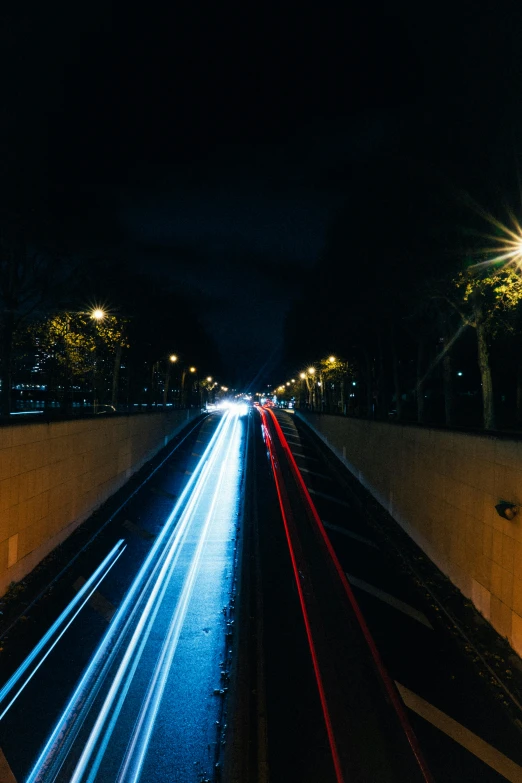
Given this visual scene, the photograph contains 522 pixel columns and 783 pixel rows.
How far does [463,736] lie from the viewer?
7168 mm

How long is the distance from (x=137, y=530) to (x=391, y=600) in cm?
955

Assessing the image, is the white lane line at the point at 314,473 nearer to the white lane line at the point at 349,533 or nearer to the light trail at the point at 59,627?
the white lane line at the point at 349,533

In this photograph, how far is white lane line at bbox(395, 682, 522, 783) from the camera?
21.4 feet

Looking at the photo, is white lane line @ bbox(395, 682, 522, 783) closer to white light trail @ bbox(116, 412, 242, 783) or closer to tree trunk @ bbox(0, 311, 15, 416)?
white light trail @ bbox(116, 412, 242, 783)

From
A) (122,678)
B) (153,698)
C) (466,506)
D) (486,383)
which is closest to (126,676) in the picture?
(122,678)

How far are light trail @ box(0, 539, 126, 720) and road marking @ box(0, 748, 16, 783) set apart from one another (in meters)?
1.05

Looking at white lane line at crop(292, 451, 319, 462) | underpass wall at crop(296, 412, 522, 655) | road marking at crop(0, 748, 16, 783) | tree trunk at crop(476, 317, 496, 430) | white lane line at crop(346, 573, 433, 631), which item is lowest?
white lane line at crop(346, 573, 433, 631)

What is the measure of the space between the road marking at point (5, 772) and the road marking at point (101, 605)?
171 inches

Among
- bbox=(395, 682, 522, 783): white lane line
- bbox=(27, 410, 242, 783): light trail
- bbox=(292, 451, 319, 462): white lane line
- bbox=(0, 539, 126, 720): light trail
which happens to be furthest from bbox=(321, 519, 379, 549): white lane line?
bbox=(292, 451, 319, 462): white lane line

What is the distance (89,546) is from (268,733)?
10498 mm

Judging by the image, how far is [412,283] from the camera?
27.8 m

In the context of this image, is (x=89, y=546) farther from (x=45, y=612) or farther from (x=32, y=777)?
(x=32, y=777)

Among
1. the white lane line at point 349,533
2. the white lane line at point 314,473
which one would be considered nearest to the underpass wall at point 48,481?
the white lane line at point 349,533

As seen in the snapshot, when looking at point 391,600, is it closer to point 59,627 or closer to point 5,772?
point 59,627
